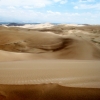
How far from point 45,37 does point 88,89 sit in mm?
9281

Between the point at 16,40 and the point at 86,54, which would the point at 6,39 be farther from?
the point at 86,54

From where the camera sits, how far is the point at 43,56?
27.1 feet

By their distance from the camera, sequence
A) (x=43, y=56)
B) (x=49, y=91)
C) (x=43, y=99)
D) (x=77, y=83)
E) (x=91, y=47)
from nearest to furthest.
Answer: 1. (x=43, y=99)
2. (x=49, y=91)
3. (x=77, y=83)
4. (x=43, y=56)
5. (x=91, y=47)

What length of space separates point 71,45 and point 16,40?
11.8ft

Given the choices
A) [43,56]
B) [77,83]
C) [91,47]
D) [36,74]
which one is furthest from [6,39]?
[77,83]

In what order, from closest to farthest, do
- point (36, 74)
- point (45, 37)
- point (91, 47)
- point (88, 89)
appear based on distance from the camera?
point (88, 89)
point (36, 74)
point (91, 47)
point (45, 37)

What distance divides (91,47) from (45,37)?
11.4ft

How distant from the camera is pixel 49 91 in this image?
266 cm

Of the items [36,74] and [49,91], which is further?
[36,74]

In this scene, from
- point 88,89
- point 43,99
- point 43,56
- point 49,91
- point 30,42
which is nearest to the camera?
point 43,99

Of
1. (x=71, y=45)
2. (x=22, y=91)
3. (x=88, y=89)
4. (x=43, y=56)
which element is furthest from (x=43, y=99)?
(x=71, y=45)

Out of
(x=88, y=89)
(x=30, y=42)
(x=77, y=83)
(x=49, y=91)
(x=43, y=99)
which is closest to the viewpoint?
(x=43, y=99)

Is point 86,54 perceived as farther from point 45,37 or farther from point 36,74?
point 36,74

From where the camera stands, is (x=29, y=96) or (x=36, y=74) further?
(x=36, y=74)
